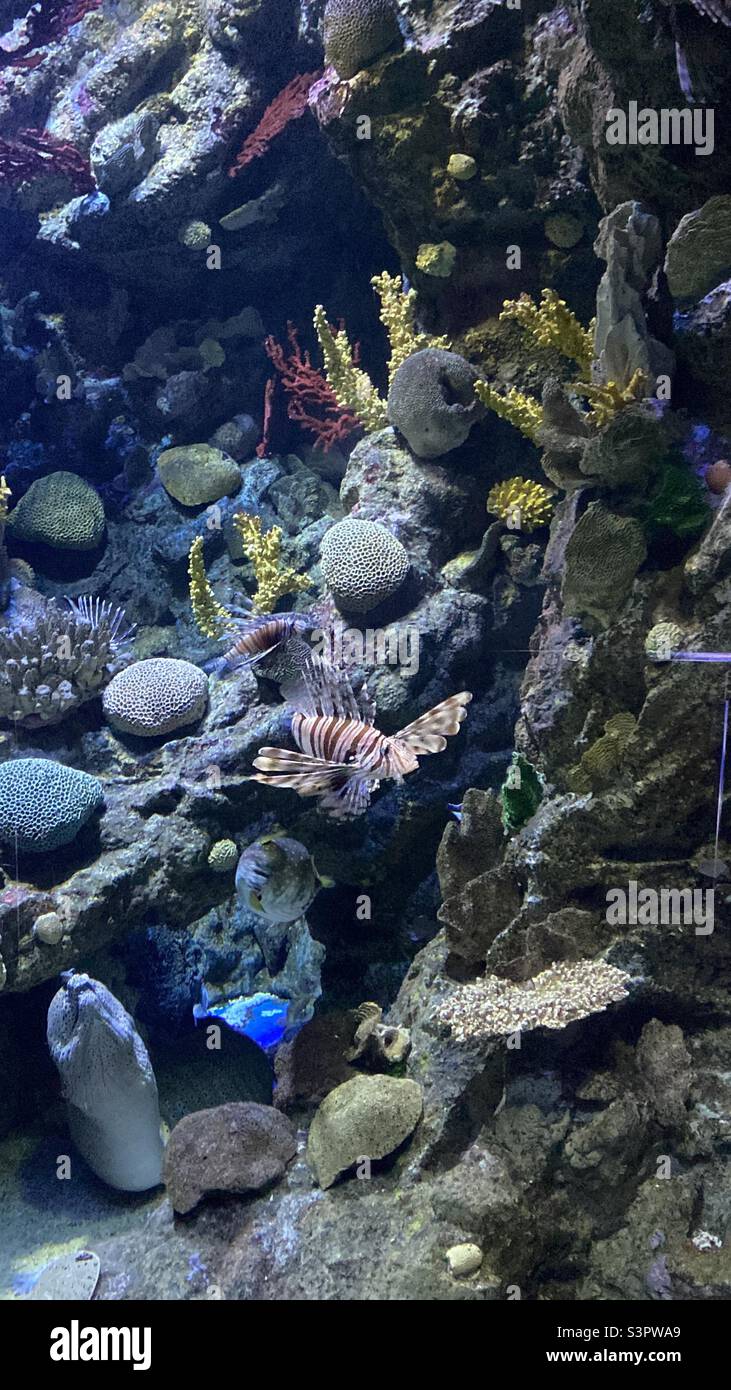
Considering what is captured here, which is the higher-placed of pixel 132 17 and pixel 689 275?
pixel 132 17

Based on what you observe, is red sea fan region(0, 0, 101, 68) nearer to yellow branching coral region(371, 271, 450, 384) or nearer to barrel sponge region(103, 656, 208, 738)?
yellow branching coral region(371, 271, 450, 384)

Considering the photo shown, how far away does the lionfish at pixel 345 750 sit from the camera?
323 centimetres

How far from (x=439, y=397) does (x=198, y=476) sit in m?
2.85

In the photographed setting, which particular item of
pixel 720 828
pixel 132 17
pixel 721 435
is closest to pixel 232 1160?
pixel 720 828

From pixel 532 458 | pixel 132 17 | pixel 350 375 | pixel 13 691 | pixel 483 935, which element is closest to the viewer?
pixel 483 935

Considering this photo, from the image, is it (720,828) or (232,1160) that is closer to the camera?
(720,828)

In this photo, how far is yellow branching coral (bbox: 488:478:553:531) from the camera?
5.14 metres

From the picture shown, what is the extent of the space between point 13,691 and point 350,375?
359 cm

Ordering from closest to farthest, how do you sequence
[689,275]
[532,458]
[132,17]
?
[689,275] < [532,458] < [132,17]

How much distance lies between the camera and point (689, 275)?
3.49 m

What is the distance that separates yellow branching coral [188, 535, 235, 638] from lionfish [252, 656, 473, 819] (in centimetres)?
219

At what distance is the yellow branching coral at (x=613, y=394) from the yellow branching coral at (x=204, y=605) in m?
2.97

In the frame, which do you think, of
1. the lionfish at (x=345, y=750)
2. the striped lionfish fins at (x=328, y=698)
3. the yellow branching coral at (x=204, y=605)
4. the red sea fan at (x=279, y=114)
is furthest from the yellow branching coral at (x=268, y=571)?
the red sea fan at (x=279, y=114)

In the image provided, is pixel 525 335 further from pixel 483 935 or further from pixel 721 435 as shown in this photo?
pixel 483 935
